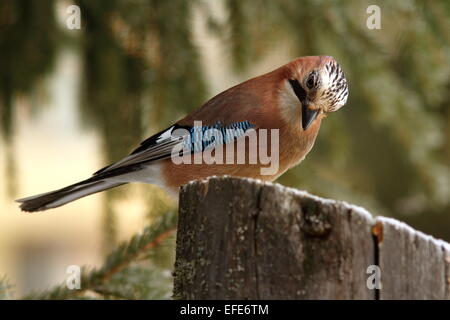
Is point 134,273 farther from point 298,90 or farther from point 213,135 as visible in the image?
point 298,90

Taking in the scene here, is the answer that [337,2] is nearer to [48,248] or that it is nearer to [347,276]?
[347,276]

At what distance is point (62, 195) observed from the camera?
3346mm

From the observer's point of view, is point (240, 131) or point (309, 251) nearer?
point (309, 251)

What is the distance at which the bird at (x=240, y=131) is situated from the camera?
3268mm

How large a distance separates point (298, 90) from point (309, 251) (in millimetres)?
1676

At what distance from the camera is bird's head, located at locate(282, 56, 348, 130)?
3.26 meters

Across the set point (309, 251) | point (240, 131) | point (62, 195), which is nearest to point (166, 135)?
point (240, 131)

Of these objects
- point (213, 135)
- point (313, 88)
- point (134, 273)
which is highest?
point (313, 88)

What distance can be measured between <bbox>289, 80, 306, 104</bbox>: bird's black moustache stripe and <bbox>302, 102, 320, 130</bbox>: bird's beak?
62mm

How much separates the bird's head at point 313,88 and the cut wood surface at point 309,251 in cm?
136

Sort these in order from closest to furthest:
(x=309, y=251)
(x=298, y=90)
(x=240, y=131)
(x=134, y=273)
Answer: (x=309, y=251) → (x=134, y=273) → (x=240, y=131) → (x=298, y=90)

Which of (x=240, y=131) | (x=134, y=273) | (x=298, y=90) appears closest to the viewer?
(x=134, y=273)
